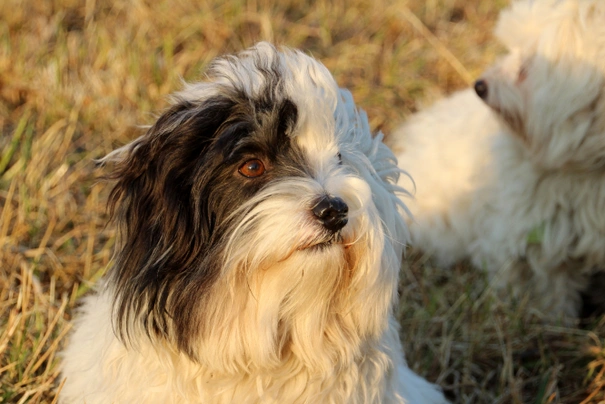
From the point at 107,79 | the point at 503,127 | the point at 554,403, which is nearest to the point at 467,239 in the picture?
the point at 503,127

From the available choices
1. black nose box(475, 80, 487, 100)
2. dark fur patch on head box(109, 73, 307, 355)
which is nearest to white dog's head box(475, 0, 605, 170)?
black nose box(475, 80, 487, 100)

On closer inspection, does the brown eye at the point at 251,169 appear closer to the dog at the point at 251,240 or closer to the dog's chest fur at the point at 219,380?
the dog at the point at 251,240

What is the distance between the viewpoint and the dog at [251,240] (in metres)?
1.88

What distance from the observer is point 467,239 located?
4020mm

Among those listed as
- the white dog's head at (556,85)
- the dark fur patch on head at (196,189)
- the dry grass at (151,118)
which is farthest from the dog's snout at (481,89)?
the dark fur patch on head at (196,189)

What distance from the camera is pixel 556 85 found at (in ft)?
11.1

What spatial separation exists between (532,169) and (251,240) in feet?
6.85

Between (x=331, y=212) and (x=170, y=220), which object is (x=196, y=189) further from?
(x=331, y=212)

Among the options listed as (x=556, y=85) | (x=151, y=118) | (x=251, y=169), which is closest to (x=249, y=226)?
(x=251, y=169)

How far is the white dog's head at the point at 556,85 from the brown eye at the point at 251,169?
70.3 inches

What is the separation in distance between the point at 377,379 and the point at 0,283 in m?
1.71

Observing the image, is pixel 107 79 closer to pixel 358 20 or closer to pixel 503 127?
pixel 358 20

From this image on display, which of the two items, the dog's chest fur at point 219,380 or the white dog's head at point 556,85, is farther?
the white dog's head at point 556,85

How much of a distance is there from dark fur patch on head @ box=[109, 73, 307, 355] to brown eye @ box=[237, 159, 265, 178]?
12mm
